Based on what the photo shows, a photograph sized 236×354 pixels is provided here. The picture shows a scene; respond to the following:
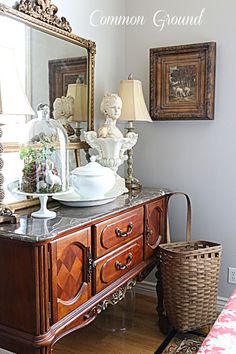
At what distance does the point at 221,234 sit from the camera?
2.72 m

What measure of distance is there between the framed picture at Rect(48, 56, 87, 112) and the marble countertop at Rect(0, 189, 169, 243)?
0.65 meters

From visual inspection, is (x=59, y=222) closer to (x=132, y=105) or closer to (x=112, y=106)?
(x=112, y=106)

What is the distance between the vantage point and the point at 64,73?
87.6 inches

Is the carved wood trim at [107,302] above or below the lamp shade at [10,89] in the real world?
below

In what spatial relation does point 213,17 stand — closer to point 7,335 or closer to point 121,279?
point 121,279

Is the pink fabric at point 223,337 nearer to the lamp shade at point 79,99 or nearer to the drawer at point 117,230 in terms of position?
the drawer at point 117,230

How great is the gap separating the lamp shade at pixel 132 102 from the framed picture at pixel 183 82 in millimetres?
231

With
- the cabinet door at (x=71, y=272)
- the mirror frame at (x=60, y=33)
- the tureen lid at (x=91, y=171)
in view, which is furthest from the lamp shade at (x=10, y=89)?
the cabinet door at (x=71, y=272)

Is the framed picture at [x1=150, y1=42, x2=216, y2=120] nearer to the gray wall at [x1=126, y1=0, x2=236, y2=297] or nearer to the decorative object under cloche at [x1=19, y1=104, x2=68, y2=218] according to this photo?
the gray wall at [x1=126, y1=0, x2=236, y2=297]

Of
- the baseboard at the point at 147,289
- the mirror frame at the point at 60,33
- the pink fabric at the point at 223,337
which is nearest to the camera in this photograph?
the pink fabric at the point at 223,337

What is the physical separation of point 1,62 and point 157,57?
144 centimetres

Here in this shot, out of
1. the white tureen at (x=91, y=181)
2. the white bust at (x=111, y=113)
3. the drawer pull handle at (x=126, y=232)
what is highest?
the white bust at (x=111, y=113)

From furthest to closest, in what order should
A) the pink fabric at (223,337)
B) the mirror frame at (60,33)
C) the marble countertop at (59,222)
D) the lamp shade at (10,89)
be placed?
1. the mirror frame at (60,33)
2. the lamp shade at (10,89)
3. the marble countertop at (59,222)
4. the pink fabric at (223,337)

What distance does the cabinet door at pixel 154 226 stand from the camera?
2.28 meters
